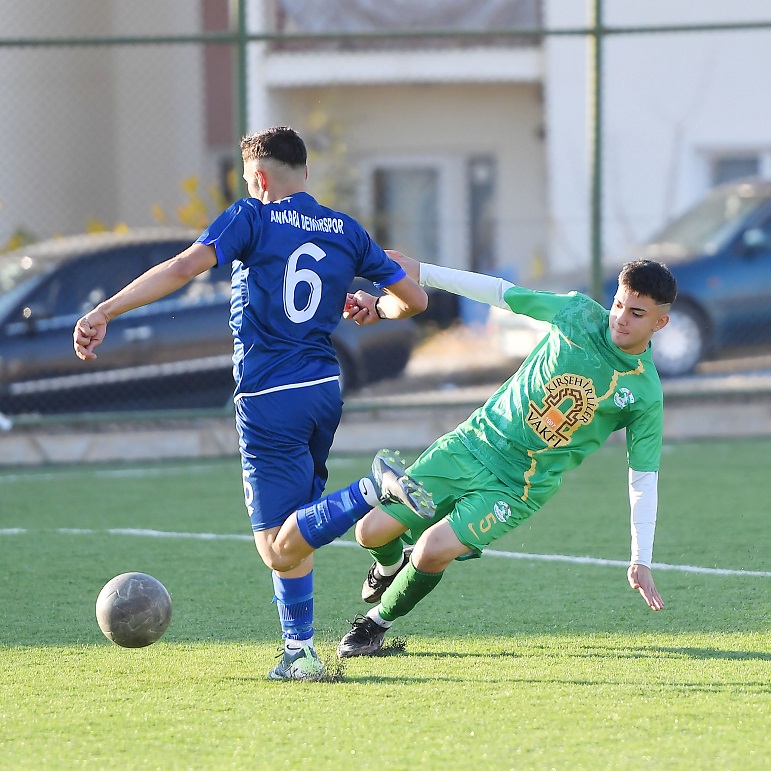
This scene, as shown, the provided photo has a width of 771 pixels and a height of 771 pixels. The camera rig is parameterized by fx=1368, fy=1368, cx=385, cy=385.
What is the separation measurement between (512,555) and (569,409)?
1.99 metres

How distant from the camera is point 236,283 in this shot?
183 inches

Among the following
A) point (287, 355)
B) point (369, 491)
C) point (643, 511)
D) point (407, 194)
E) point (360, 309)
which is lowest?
point (643, 511)

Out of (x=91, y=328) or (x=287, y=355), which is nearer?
(x=91, y=328)

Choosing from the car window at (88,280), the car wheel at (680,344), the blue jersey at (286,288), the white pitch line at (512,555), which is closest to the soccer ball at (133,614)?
the blue jersey at (286,288)

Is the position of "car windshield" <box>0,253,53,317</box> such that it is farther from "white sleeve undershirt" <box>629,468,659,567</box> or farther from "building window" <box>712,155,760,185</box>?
"building window" <box>712,155,760,185</box>

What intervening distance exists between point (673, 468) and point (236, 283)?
5.41m

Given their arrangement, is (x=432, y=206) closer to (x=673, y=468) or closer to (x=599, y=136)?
(x=599, y=136)

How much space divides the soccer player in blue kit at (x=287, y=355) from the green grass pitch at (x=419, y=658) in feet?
1.38

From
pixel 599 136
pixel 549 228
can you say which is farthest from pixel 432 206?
pixel 599 136

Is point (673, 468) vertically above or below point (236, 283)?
below

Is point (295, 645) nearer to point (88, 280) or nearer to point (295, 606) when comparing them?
point (295, 606)

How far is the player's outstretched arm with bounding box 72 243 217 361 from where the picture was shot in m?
4.21

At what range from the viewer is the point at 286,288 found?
15.0 feet

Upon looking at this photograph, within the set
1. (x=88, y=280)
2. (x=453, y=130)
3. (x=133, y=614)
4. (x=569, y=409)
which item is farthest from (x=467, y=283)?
(x=453, y=130)
